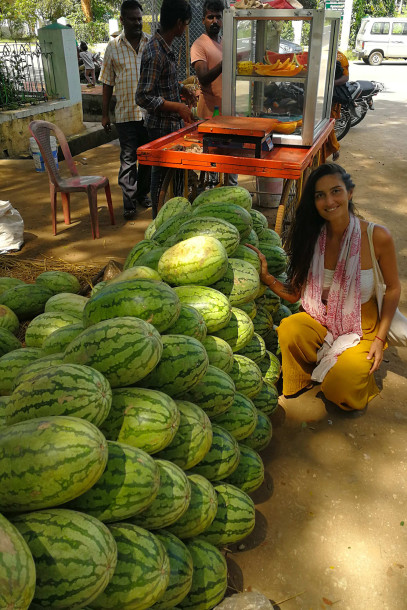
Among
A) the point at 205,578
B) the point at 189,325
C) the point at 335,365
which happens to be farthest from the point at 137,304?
the point at 335,365

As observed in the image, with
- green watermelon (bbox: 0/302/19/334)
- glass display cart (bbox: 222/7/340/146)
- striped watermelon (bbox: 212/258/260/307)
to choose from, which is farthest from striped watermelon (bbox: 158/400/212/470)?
glass display cart (bbox: 222/7/340/146)

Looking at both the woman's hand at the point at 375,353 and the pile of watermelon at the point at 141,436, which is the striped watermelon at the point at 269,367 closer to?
the pile of watermelon at the point at 141,436

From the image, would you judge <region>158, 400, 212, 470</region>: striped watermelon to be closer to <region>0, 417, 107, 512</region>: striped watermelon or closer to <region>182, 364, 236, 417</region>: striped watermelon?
<region>182, 364, 236, 417</region>: striped watermelon

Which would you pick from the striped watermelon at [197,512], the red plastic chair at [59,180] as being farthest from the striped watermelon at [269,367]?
the red plastic chair at [59,180]

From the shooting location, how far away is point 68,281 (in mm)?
4191

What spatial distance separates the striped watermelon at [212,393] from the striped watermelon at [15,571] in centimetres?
109

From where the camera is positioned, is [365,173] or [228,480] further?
[365,173]

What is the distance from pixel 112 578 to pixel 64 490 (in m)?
0.35

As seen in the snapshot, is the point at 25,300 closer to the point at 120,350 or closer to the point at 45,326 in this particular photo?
the point at 45,326

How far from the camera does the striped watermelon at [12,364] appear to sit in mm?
2656

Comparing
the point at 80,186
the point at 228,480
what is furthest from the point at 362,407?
the point at 80,186

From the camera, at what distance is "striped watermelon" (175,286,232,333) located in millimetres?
2646

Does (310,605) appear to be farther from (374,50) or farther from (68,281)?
(374,50)

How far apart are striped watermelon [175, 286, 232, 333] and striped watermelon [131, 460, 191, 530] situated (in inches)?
35.4
